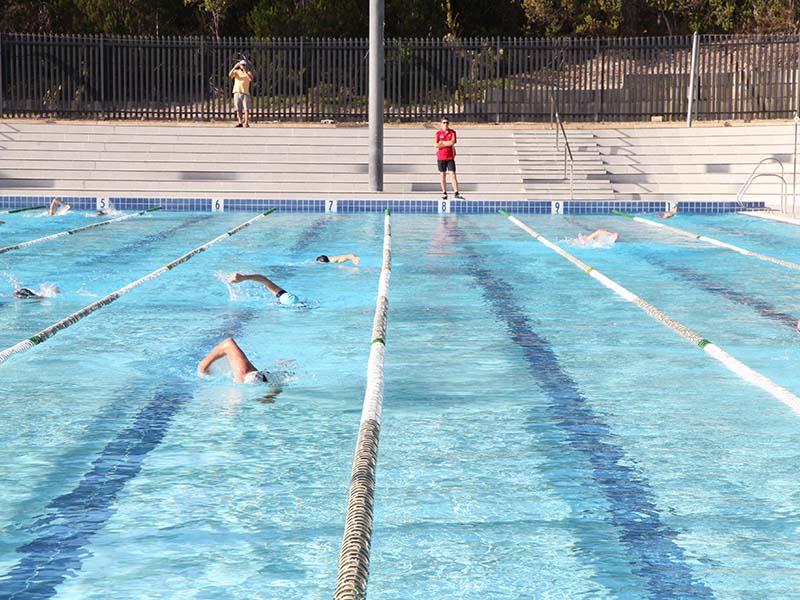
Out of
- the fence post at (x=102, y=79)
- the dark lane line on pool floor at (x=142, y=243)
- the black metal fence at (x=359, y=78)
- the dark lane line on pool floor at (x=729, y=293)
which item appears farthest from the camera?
the fence post at (x=102, y=79)

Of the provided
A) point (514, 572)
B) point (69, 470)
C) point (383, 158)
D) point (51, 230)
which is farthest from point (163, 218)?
point (514, 572)

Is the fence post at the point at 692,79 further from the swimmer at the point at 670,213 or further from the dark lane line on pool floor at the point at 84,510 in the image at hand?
the dark lane line on pool floor at the point at 84,510

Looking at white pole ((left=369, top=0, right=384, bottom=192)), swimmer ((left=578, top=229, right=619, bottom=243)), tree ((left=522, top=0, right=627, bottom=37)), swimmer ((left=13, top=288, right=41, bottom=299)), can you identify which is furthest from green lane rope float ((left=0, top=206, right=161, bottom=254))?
tree ((left=522, top=0, right=627, bottom=37))

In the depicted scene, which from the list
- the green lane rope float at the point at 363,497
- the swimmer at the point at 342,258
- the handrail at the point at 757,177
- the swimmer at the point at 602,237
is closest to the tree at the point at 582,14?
the handrail at the point at 757,177

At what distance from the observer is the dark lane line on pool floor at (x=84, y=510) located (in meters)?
3.60

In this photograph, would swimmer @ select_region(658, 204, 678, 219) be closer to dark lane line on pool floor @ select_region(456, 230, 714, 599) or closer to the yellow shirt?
the yellow shirt

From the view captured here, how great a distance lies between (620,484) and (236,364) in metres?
2.57

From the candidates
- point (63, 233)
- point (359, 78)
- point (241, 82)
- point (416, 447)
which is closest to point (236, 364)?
point (416, 447)

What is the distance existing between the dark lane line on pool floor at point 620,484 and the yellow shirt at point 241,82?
17.8 metres

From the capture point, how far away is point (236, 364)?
6.49m

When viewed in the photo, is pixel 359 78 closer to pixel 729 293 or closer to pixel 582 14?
pixel 582 14

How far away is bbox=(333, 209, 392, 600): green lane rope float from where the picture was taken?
3293mm

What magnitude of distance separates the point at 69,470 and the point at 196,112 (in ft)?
74.1

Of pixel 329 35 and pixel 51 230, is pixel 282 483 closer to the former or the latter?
pixel 51 230
